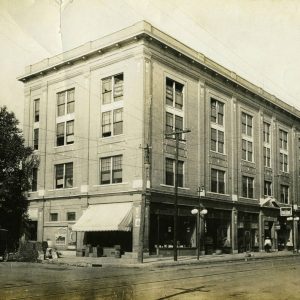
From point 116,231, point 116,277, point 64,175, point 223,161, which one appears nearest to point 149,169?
point 116,231

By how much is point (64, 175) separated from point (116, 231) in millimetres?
7788

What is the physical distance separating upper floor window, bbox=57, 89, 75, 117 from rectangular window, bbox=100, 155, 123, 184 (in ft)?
19.9

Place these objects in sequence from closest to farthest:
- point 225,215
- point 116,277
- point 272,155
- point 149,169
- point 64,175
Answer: point 116,277 → point 149,169 → point 64,175 → point 225,215 → point 272,155

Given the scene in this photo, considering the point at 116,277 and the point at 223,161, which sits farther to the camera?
the point at 223,161

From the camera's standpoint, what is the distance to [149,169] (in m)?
33.4

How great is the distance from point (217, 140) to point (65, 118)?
1347 cm

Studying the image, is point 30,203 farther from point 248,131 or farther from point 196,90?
point 248,131

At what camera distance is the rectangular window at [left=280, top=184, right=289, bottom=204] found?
5275cm

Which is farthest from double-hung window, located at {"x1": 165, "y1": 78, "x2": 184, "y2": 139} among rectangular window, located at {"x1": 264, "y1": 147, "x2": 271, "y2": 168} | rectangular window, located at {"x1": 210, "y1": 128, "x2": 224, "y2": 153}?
rectangular window, located at {"x1": 264, "y1": 147, "x2": 271, "y2": 168}

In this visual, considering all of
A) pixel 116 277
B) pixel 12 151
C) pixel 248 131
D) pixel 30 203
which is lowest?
pixel 116 277

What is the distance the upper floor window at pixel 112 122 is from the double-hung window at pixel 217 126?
974 cm

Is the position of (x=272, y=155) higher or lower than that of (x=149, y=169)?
higher

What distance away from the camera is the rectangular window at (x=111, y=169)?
34812 mm

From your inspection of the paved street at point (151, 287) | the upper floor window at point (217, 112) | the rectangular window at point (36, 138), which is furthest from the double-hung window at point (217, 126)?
the paved street at point (151, 287)
